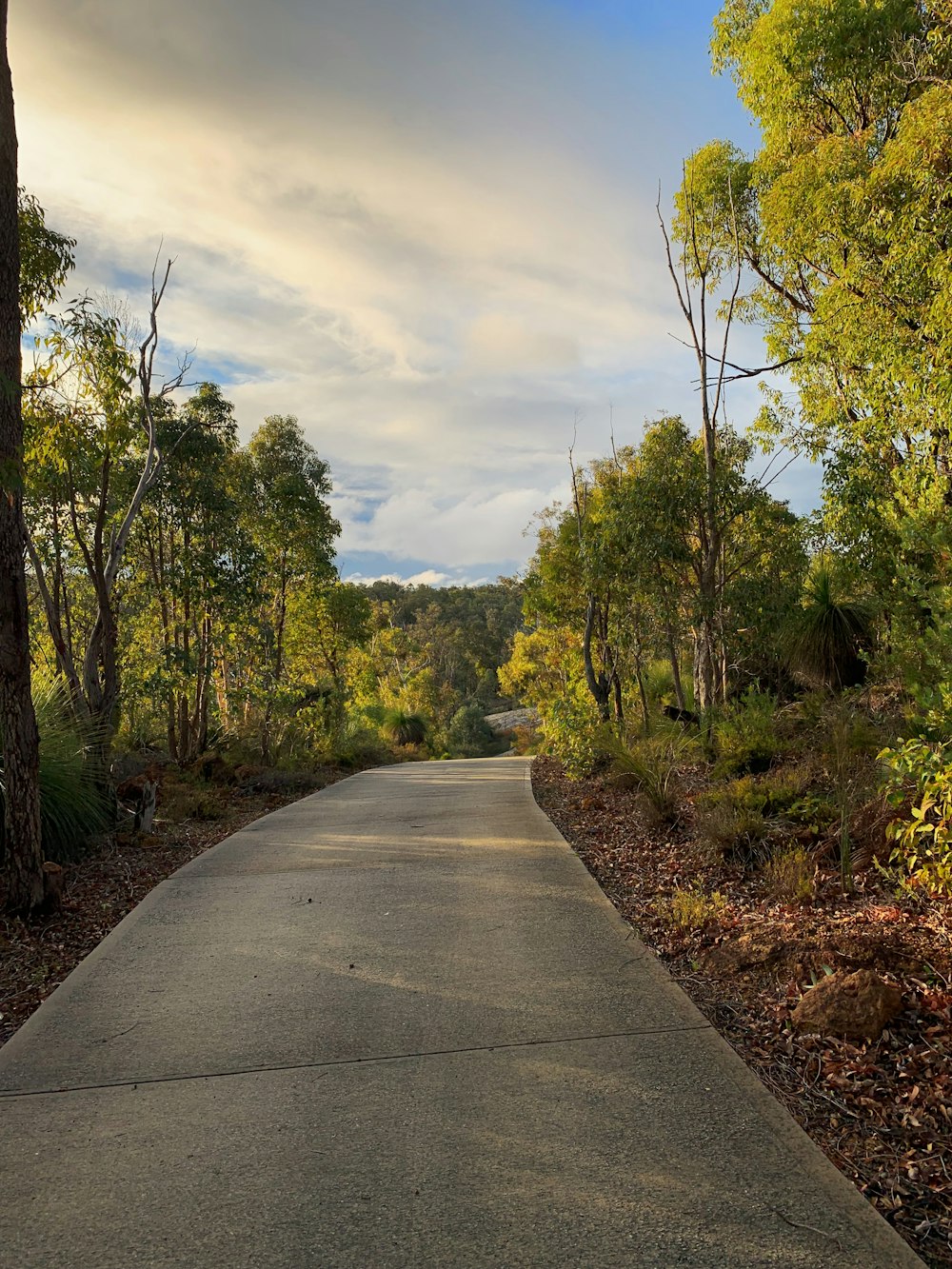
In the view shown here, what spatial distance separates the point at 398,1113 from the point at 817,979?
213 cm

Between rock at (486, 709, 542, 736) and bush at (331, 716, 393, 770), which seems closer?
bush at (331, 716, 393, 770)

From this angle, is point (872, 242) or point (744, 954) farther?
point (872, 242)

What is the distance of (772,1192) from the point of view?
2.66 meters

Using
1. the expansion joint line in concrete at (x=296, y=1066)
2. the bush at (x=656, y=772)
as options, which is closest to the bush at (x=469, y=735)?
the bush at (x=656, y=772)

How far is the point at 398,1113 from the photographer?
3160 mm

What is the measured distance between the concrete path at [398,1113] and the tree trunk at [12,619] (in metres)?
0.96

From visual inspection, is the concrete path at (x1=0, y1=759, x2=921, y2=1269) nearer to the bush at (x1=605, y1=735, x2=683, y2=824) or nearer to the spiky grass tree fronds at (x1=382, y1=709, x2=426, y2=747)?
the bush at (x1=605, y1=735, x2=683, y2=824)

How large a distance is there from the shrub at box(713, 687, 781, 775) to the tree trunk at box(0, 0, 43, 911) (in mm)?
6202

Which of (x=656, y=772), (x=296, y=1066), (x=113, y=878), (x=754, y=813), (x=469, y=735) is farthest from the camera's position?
(x=469, y=735)

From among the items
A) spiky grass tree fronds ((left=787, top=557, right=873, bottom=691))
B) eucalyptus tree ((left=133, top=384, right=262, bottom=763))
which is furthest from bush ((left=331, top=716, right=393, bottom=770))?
spiky grass tree fronds ((left=787, top=557, right=873, bottom=691))

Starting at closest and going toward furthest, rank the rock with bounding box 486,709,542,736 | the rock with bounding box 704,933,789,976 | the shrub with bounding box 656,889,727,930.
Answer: the rock with bounding box 704,933,789,976
the shrub with bounding box 656,889,727,930
the rock with bounding box 486,709,542,736

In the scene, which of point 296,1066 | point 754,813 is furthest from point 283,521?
point 296,1066

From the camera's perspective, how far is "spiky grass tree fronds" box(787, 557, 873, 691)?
11395 millimetres

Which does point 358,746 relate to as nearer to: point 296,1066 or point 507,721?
point 296,1066
